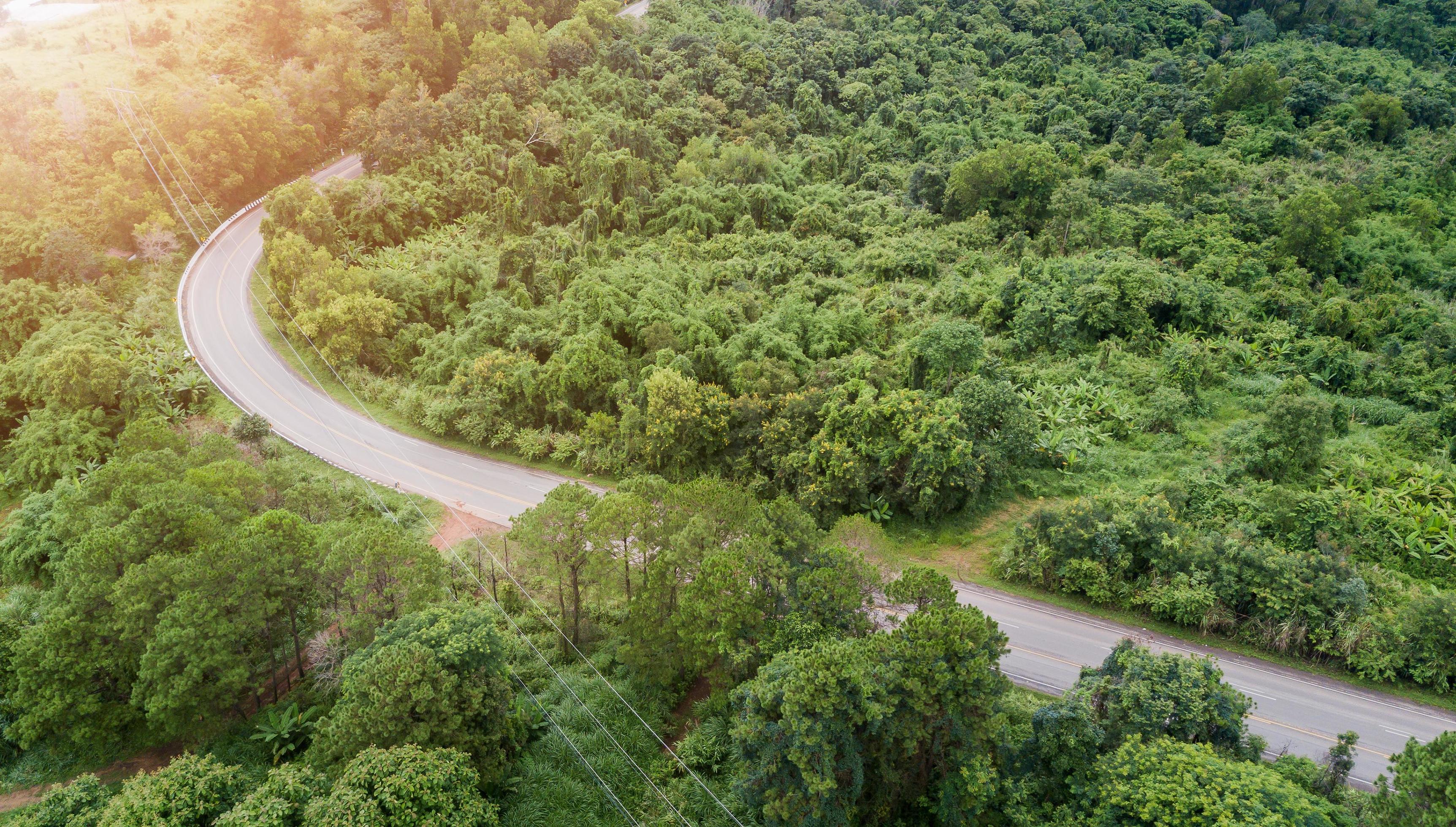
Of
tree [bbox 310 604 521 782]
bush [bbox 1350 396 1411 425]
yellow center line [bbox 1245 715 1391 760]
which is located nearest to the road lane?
yellow center line [bbox 1245 715 1391 760]

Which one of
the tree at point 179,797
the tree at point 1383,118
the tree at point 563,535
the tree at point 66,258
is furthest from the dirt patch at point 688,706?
the tree at point 1383,118

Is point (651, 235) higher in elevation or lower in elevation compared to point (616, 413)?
higher

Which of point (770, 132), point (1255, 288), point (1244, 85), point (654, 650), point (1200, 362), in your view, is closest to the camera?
point (654, 650)

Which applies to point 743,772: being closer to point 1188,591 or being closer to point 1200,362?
point 1188,591

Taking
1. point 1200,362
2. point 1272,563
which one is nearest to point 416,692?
point 1272,563

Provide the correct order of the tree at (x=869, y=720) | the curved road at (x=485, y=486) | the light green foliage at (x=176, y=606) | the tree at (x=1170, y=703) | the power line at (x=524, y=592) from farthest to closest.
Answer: the curved road at (x=485, y=486), the light green foliage at (x=176, y=606), the power line at (x=524, y=592), the tree at (x=1170, y=703), the tree at (x=869, y=720)

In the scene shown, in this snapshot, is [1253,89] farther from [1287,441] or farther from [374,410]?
[374,410]

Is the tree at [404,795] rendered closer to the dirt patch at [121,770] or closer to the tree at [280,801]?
the tree at [280,801]
